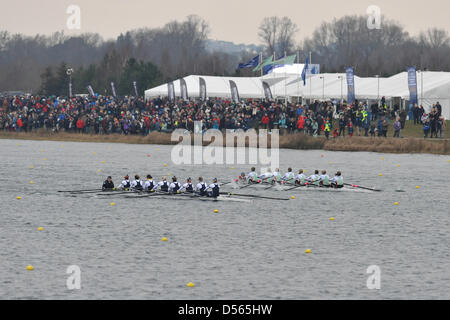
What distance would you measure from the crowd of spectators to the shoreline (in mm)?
841

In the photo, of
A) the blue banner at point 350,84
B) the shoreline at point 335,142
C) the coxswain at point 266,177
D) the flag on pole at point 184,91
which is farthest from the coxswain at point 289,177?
the flag on pole at point 184,91

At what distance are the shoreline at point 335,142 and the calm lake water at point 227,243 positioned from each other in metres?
6.33

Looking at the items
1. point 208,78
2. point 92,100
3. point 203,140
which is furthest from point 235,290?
point 208,78

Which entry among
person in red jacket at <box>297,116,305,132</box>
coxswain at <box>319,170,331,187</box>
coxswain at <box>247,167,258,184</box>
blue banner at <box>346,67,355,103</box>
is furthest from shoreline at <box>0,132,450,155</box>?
coxswain at <box>247,167,258,184</box>

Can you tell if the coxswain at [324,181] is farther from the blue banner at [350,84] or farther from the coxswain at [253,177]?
the blue banner at [350,84]

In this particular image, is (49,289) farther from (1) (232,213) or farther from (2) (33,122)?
(2) (33,122)

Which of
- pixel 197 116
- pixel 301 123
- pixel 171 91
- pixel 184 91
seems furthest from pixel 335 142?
pixel 171 91

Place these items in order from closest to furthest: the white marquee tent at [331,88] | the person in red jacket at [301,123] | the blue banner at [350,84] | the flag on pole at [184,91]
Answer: the person in red jacket at [301,123] → the white marquee tent at [331,88] → the blue banner at [350,84] → the flag on pole at [184,91]

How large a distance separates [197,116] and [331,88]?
1647 cm

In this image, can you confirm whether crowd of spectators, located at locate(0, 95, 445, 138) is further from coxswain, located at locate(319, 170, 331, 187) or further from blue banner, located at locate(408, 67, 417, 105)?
coxswain, located at locate(319, 170, 331, 187)

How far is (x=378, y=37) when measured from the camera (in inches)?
7466

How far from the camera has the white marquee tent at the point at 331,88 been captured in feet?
194

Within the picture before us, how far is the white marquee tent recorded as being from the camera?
5919 cm

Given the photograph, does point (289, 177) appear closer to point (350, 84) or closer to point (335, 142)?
point (335, 142)
